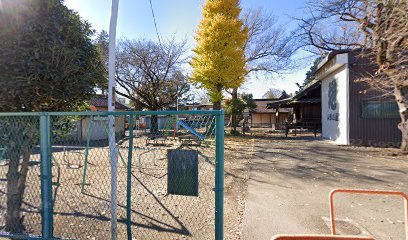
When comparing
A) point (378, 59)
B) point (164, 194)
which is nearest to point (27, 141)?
point (164, 194)

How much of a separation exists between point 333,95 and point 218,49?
8.00 metres

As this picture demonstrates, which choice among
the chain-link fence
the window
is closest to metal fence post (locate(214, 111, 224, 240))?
the chain-link fence

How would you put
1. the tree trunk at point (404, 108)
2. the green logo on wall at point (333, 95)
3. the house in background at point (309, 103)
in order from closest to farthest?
the tree trunk at point (404, 108) < the green logo on wall at point (333, 95) < the house in background at point (309, 103)

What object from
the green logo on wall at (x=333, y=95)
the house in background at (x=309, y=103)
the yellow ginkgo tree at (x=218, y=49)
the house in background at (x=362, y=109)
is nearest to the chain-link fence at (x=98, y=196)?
the house in background at (x=362, y=109)

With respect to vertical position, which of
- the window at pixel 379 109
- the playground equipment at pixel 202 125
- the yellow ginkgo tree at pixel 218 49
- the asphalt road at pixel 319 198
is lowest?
the asphalt road at pixel 319 198

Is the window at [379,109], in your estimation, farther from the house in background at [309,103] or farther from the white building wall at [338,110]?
the house in background at [309,103]

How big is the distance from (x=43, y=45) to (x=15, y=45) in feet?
1.03

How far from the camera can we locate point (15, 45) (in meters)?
2.91

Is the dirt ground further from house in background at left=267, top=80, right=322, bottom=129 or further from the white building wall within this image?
house in background at left=267, top=80, right=322, bottom=129

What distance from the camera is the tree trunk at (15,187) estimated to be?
330 cm

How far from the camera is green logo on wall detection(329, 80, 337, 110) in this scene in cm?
1434

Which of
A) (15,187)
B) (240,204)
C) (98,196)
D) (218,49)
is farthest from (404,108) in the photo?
(15,187)

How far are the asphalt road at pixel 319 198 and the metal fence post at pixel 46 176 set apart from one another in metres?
2.63

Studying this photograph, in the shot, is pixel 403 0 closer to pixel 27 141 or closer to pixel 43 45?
pixel 43 45
